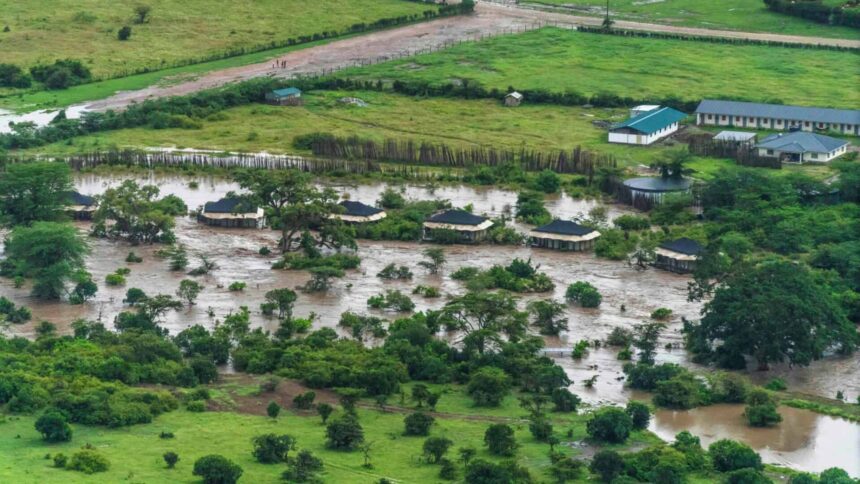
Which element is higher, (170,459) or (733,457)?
(170,459)

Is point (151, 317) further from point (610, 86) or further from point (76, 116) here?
point (610, 86)

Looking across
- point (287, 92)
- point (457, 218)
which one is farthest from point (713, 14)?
point (457, 218)

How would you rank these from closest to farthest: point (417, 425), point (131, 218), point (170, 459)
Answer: point (170, 459), point (417, 425), point (131, 218)

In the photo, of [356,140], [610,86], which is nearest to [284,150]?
[356,140]

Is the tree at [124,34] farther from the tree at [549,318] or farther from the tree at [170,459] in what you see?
the tree at [170,459]

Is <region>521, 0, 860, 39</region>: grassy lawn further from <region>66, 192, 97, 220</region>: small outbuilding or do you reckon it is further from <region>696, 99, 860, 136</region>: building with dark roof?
<region>66, 192, 97, 220</region>: small outbuilding

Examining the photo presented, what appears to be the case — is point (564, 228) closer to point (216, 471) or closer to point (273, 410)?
point (273, 410)
